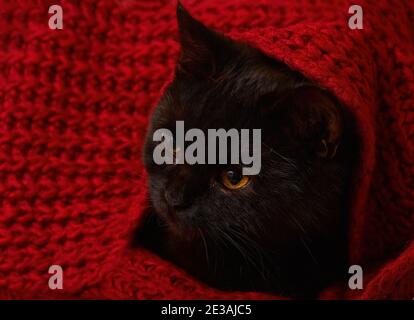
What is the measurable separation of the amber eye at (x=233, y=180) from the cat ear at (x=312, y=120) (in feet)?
0.28

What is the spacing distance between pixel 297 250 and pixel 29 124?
468 millimetres

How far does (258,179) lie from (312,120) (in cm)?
11

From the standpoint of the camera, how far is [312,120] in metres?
0.68

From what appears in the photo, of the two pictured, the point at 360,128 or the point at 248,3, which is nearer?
the point at 360,128

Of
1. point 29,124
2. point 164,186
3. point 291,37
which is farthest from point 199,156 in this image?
point 29,124

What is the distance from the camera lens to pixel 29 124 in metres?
0.83

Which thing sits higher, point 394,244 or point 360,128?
point 360,128

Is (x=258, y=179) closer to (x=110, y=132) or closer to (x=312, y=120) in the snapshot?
(x=312, y=120)

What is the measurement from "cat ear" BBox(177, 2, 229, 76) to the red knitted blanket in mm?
61

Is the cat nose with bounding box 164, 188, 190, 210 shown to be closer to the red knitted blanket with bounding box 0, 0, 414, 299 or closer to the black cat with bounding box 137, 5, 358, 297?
the black cat with bounding box 137, 5, 358, 297

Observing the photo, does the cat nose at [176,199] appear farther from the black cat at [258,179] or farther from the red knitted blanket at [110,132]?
the red knitted blanket at [110,132]

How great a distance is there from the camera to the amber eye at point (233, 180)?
Answer: 694 millimetres

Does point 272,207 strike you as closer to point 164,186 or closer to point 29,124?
point 164,186
